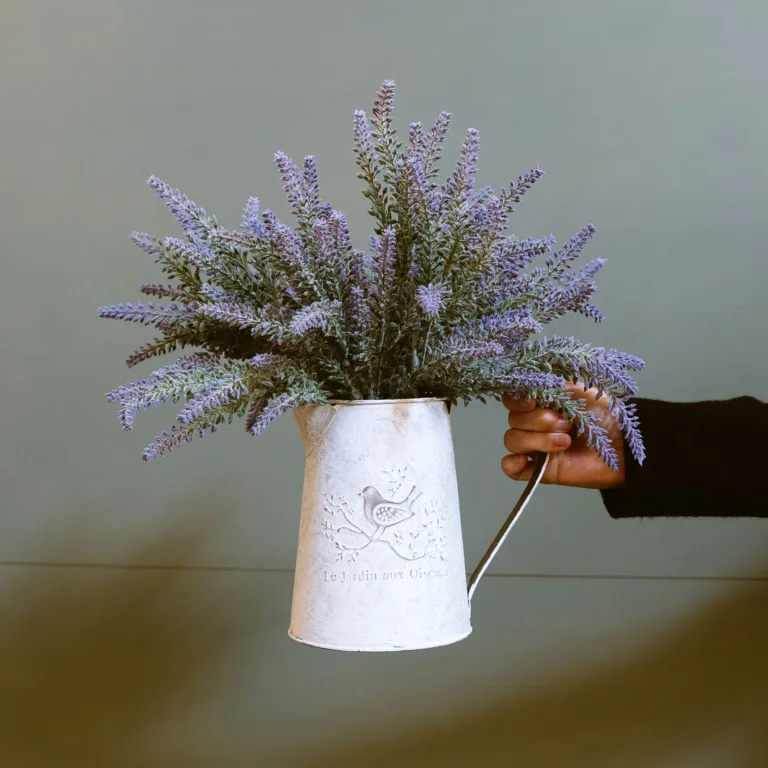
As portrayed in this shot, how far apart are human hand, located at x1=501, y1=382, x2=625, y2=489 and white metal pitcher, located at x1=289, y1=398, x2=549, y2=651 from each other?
0.50 ft

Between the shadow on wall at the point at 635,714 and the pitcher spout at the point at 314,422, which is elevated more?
the pitcher spout at the point at 314,422

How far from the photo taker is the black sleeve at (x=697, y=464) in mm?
916

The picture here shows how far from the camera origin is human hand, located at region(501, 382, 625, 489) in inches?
31.7

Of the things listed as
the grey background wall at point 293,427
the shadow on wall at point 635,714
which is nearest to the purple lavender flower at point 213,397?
the grey background wall at point 293,427

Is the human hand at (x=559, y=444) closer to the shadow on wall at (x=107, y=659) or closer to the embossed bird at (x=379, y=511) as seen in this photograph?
the embossed bird at (x=379, y=511)

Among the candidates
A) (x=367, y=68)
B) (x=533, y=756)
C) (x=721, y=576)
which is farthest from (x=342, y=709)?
(x=367, y=68)

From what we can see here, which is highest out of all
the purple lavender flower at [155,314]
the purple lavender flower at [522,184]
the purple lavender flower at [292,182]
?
the purple lavender flower at [522,184]

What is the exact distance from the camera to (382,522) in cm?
67

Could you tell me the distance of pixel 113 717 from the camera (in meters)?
1.30

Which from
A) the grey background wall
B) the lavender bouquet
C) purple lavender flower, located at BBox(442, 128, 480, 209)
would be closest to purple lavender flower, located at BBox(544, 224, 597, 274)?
the lavender bouquet

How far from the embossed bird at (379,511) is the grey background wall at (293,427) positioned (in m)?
0.63

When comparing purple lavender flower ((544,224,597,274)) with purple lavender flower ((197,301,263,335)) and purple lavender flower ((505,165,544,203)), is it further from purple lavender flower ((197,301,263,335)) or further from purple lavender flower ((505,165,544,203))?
purple lavender flower ((197,301,263,335))

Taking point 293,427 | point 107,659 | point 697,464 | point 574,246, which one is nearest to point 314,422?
point 574,246

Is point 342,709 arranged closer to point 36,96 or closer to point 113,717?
point 113,717
